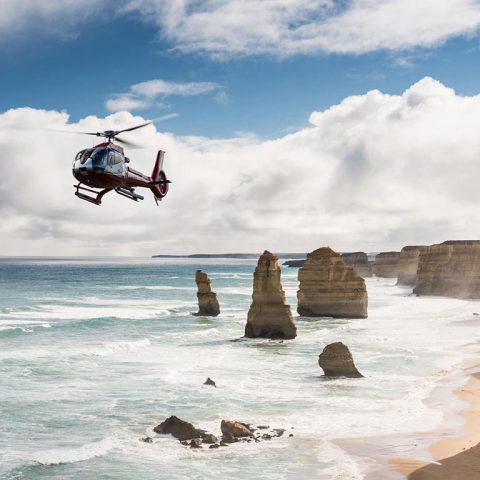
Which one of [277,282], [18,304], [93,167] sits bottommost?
[18,304]

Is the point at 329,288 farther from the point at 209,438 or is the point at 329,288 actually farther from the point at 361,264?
the point at 361,264

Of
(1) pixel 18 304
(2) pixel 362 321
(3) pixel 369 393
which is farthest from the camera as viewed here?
(1) pixel 18 304

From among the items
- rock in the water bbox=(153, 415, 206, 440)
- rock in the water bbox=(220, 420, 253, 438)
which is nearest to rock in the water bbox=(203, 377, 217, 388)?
rock in the water bbox=(153, 415, 206, 440)

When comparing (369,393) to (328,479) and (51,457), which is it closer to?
(328,479)

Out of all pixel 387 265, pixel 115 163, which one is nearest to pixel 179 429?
pixel 115 163

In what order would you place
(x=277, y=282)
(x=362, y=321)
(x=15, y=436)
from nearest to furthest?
(x=15, y=436)
(x=277, y=282)
(x=362, y=321)

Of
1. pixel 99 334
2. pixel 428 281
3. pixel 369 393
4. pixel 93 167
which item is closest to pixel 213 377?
pixel 369 393
